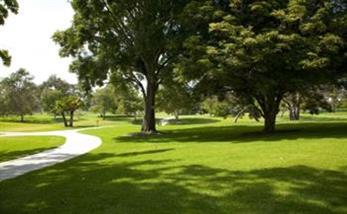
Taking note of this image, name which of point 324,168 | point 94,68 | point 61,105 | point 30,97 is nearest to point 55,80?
point 30,97

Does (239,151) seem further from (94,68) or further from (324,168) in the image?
(94,68)

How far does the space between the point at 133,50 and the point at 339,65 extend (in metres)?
14.6

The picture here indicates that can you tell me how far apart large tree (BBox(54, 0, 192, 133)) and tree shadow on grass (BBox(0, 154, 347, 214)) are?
16.4 metres

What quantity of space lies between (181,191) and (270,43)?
42.0 feet

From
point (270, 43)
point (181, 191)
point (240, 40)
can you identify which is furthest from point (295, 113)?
point (181, 191)

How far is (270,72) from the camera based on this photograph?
20.8 m

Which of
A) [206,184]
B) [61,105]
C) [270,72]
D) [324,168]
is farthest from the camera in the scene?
[61,105]

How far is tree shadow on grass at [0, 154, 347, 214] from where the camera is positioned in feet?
22.6

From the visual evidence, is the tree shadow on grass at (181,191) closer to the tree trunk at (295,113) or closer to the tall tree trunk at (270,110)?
the tall tree trunk at (270,110)

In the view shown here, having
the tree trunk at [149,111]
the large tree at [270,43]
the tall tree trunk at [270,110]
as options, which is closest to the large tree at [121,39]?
the tree trunk at [149,111]

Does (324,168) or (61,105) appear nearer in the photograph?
(324,168)

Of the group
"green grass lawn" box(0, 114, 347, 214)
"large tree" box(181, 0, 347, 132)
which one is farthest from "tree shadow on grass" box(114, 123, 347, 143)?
"green grass lawn" box(0, 114, 347, 214)

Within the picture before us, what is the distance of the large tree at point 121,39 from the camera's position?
2644cm

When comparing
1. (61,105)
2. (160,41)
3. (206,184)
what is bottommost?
(206,184)
